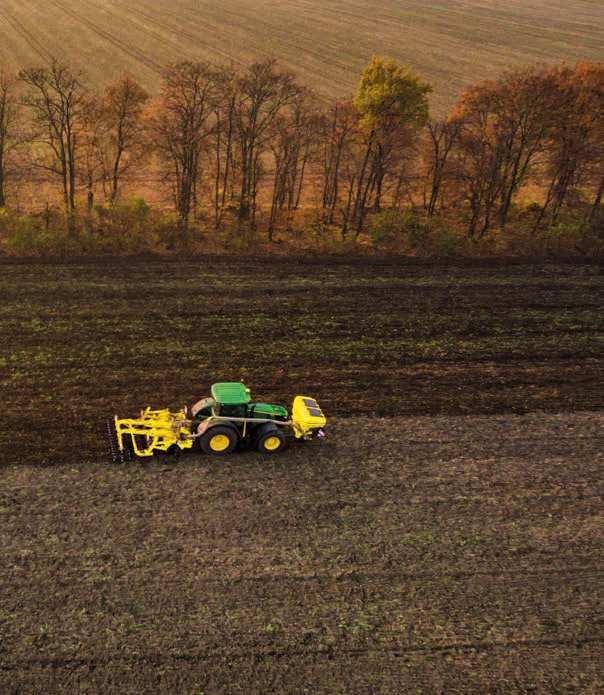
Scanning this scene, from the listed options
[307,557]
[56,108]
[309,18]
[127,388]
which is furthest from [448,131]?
[309,18]

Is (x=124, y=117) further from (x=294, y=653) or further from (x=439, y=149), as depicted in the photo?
(x=294, y=653)

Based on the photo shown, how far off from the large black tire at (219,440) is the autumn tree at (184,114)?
16.8 m

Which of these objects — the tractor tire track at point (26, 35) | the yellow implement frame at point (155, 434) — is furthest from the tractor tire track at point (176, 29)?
the yellow implement frame at point (155, 434)

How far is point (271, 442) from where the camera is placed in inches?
527

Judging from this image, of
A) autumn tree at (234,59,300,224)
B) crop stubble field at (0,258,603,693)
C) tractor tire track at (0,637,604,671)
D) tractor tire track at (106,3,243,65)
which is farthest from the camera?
tractor tire track at (106,3,243,65)

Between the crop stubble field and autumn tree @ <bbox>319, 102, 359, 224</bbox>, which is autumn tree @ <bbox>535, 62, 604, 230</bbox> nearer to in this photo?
autumn tree @ <bbox>319, 102, 359, 224</bbox>

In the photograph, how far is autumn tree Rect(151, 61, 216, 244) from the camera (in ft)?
92.0

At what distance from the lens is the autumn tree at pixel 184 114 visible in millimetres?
28047

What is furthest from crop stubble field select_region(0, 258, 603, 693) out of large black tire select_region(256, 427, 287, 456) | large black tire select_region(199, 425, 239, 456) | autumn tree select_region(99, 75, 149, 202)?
autumn tree select_region(99, 75, 149, 202)

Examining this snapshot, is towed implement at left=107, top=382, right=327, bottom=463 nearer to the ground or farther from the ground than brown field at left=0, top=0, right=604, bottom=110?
nearer to the ground

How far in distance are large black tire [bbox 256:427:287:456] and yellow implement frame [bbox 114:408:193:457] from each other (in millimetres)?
1661

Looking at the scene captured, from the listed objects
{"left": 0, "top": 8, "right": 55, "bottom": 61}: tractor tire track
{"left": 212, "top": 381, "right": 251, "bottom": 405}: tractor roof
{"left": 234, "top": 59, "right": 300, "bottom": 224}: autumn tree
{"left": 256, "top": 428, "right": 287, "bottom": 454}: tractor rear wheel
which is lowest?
{"left": 256, "top": 428, "right": 287, "bottom": 454}: tractor rear wheel

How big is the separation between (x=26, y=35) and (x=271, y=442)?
71.6m

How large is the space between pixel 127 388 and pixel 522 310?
1591cm
